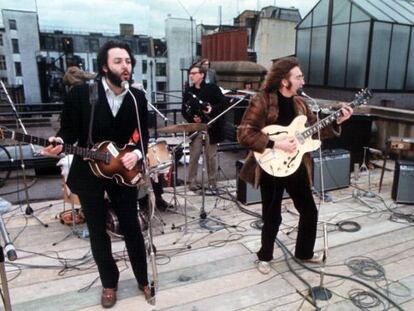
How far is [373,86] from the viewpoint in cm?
1097

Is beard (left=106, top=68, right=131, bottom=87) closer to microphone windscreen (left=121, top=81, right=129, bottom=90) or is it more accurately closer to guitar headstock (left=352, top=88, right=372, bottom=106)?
microphone windscreen (left=121, top=81, right=129, bottom=90)

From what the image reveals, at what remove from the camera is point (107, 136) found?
2066 millimetres

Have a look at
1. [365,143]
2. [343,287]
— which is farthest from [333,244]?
[365,143]

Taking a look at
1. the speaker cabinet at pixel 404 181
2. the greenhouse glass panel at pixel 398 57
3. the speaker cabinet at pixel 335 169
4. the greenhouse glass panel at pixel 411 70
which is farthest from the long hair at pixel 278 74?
the greenhouse glass panel at pixel 411 70

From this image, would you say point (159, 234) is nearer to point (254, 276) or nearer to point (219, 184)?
point (254, 276)

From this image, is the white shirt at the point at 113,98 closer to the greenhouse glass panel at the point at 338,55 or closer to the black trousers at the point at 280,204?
the black trousers at the point at 280,204

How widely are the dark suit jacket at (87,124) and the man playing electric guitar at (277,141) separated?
756 millimetres

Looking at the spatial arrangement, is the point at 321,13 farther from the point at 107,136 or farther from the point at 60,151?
the point at 60,151

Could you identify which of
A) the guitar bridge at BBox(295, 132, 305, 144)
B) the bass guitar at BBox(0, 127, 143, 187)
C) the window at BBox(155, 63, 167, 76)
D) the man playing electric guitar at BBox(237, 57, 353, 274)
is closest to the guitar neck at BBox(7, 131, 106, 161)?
the bass guitar at BBox(0, 127, 143, 187)

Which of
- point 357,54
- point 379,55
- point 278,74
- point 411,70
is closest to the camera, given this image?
point 278,74

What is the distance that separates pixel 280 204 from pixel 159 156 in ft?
4.14

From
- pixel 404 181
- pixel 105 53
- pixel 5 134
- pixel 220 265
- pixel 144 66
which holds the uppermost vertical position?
pixel 144 66

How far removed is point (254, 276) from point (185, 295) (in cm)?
54

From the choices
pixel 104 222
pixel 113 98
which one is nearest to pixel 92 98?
pixel 113 98
